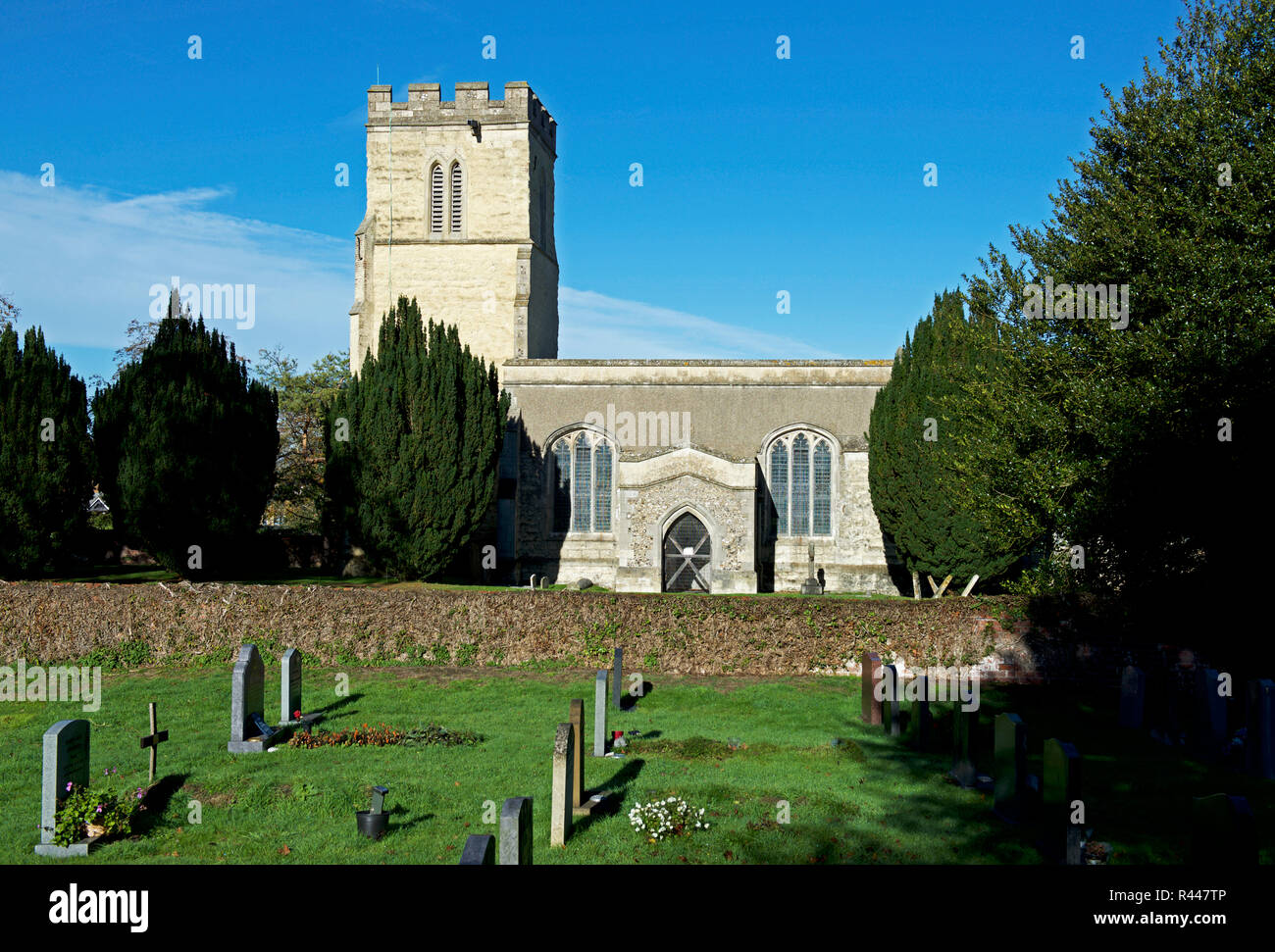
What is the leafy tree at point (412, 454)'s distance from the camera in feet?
86.1

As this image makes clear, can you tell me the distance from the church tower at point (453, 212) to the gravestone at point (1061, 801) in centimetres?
2748

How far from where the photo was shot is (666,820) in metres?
8.87

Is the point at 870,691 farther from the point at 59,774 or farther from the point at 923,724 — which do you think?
the point at 59,774

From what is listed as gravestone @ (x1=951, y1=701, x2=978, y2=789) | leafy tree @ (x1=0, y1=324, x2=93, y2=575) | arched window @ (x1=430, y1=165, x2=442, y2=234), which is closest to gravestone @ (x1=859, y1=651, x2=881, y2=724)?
gravestone @ (x1=951, y1=701, x2=978, y2=789)

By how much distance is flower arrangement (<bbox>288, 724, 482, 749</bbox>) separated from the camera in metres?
12.2

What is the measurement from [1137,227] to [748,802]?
37.7 feet

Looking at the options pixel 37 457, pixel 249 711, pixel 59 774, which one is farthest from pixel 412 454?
pixel 59 774

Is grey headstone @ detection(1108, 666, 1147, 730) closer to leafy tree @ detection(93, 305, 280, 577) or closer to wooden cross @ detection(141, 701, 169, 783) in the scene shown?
wooden cross @ detection(141, 701, 169, 783)

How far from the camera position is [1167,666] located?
15.9 metres

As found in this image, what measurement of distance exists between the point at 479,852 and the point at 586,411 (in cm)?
2594

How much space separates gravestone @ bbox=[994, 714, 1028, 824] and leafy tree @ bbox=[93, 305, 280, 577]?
20.3m

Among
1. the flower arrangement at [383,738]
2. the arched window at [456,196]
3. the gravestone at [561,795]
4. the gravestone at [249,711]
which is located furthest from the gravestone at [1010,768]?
the arched window at [456,196]

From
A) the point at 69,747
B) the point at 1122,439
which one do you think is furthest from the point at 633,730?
the point at 1122,439
